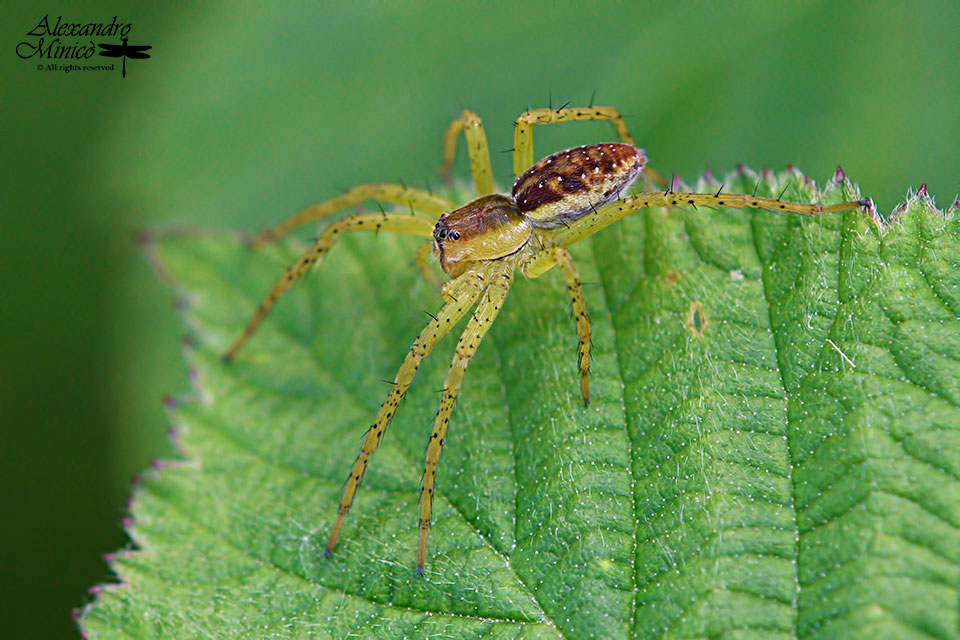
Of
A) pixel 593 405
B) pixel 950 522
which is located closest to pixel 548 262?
pixel 593 405

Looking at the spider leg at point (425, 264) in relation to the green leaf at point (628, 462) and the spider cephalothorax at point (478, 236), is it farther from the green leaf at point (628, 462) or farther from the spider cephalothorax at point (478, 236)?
the green leaf at point (628, 462)

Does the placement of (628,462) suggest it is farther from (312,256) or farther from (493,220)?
(312,256)

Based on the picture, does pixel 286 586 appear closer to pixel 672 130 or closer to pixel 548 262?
pixel 548 262

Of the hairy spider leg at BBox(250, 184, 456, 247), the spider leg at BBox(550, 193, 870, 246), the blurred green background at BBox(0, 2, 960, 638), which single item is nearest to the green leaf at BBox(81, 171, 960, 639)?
the spider leg at BBox(550, 193, 870, 246)

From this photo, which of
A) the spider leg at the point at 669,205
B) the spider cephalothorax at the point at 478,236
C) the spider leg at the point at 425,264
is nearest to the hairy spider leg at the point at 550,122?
the spider cephalothorax at the point at 478,236

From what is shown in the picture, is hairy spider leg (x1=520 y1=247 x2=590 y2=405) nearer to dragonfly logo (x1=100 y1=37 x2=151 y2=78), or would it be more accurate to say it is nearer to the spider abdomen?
the spider abdomen

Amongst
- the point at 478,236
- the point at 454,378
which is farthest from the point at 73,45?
the point at 454,378
